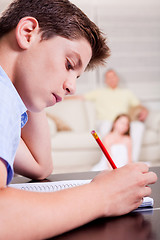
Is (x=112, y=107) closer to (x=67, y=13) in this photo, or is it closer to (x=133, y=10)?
(x=133, y=10)

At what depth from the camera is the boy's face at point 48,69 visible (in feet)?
2.03

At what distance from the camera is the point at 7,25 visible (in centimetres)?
70

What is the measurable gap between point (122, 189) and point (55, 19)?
0.36 metres

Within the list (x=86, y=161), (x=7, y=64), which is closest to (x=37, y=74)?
(x=7, y=64)

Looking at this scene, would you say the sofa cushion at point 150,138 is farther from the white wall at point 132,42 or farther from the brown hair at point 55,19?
the brown hair at point 55,19

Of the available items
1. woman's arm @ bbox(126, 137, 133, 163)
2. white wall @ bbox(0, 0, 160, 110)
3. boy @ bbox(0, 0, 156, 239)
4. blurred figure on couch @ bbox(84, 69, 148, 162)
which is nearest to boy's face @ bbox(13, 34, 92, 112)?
boy @ bbox(0, 0, 156, 239)

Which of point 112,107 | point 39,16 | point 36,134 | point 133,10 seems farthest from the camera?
point 133,10

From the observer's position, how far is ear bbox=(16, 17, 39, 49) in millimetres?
616

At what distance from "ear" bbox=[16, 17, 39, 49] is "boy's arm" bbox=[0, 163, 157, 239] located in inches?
11.1

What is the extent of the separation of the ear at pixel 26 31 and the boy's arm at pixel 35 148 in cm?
32

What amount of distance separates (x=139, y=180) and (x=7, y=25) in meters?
0.42

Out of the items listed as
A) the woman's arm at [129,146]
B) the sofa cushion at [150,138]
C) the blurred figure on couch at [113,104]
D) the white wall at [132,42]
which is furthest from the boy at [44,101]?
the white wall at [132,42]

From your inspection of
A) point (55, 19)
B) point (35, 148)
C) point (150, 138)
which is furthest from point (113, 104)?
point (55, 19)

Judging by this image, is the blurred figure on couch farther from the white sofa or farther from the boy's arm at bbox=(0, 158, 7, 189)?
the boy's arm at bbox=(0, 158, 7, 189)
